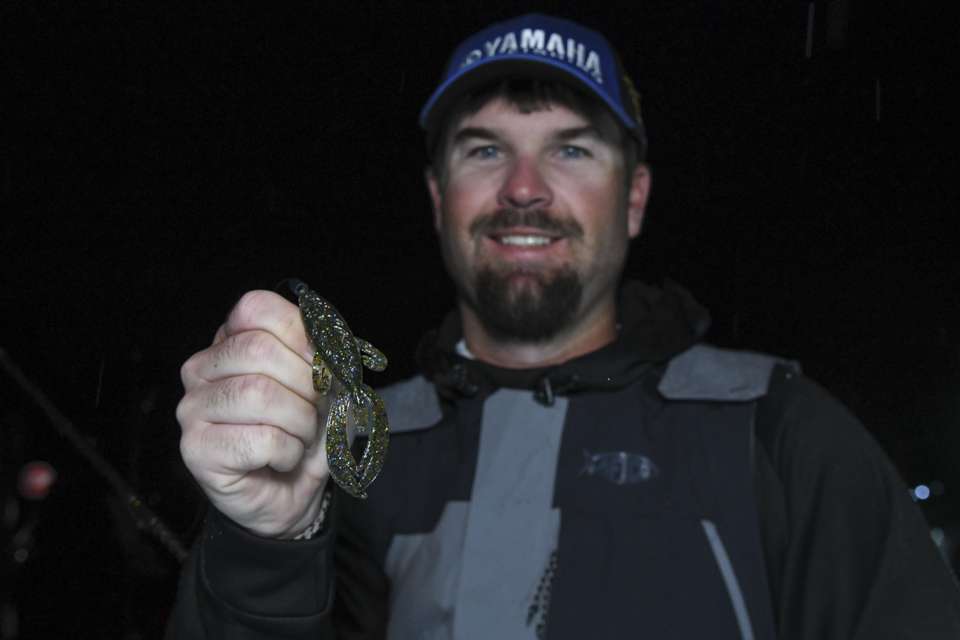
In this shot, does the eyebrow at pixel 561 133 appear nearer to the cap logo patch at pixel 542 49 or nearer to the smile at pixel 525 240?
the cap logo patch at pixel 542 49

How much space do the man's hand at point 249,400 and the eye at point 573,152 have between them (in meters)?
1.80

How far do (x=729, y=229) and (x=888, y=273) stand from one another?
14.5 ft

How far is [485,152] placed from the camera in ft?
10.6

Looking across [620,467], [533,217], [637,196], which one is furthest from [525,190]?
[620,467]

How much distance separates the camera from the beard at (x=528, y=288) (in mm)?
3035

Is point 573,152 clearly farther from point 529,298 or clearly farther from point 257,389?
point 257,389

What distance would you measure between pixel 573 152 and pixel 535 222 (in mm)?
395

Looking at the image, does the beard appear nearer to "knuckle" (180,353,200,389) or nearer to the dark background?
"knuckle" (180,353,200,389)

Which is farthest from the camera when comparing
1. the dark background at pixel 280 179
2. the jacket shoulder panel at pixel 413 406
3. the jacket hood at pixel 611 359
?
the dark background at pixel 280 179

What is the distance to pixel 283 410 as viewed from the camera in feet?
5.33

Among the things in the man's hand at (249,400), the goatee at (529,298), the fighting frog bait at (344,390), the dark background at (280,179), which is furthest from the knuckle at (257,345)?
the dark background at (280,179)

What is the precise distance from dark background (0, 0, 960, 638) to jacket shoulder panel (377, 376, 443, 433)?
394 centimetres

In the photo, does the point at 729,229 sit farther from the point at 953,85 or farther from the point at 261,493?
the point at 261,493

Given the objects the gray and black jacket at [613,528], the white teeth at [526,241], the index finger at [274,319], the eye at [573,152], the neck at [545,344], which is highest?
the eye at [573,152]
